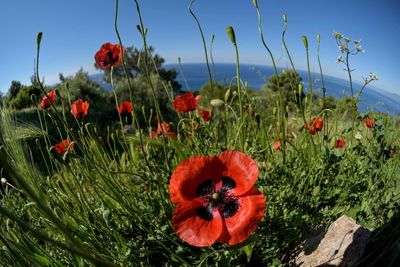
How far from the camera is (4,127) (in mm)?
1162

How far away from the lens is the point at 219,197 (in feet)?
3.64

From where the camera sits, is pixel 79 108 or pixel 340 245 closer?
pixel 340 245

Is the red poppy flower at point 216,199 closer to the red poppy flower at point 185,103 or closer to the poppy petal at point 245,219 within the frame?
the poppy petal at point 245,219

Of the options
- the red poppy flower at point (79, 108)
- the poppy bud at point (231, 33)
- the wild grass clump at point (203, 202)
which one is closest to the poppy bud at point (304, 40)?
the wild grass clump at point (203, 202)

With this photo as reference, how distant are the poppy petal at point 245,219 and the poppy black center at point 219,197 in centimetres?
6

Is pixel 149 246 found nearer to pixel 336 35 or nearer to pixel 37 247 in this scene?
pixel 37 247

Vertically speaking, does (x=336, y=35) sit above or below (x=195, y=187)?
above

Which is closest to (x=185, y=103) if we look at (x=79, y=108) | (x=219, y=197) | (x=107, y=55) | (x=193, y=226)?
(x=107, y=55)

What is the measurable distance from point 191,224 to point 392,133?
4.43 feet

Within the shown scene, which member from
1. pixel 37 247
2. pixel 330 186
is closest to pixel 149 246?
pixel 37 247

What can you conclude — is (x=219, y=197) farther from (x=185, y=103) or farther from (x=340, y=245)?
(x=185, y=103)

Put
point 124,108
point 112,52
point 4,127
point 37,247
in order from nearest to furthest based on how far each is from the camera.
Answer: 1. point 4,127
2. point 37,247
3. point 112,52
4. point 124,108

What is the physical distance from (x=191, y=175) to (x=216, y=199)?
112mm

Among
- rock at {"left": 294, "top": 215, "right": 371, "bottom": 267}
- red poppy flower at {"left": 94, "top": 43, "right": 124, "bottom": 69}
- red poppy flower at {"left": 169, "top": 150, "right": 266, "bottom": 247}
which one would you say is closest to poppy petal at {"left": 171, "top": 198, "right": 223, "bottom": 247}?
red poppy flower at {"left": 169, "top": 150, "right": 266, "bottom": 247}
